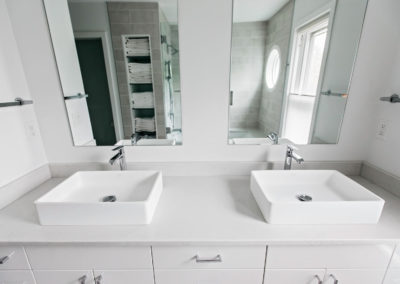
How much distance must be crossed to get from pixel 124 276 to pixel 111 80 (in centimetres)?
111

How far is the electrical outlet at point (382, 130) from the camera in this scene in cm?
119

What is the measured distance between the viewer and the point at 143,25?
1.17 m

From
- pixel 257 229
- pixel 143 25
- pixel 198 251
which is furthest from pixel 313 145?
pixel 143 25

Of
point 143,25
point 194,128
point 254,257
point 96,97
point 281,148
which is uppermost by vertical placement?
point 143,25

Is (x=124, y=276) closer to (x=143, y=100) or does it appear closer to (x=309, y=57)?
(x=143, y=100)

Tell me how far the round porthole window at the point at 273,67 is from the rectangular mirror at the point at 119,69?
22.8 inches

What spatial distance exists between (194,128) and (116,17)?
2.66 feet

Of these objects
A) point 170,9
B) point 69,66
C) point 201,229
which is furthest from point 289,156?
point 69,66

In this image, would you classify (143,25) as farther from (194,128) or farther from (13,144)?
(13,144)

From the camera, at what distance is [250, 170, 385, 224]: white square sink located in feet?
2.83

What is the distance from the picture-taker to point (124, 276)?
89 centimetres

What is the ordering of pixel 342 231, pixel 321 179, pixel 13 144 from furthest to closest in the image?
pixel 321 179
pixel 13 144
pixel 342 231

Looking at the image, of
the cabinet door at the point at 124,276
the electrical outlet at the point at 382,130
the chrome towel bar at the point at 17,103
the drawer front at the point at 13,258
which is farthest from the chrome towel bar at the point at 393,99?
the chrome towel bar at the point at 17,103

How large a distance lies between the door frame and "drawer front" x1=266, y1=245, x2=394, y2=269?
1.14m
